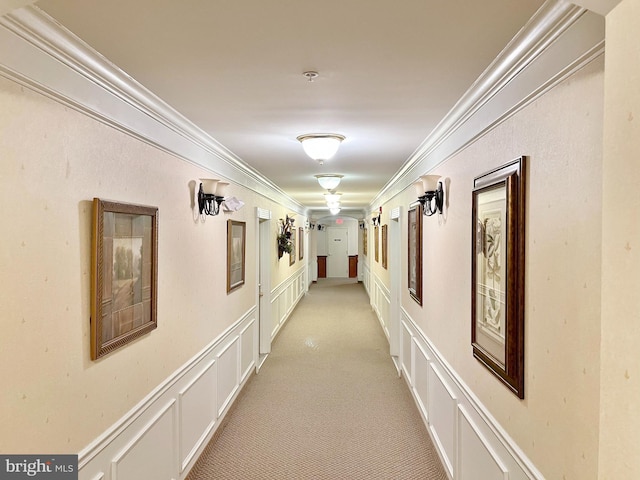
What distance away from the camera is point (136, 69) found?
6.55 ft

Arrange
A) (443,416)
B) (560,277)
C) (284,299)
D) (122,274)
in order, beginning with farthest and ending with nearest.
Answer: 1. (284,299)
2. (443,416)
3. (122,274)
4. (560,277)

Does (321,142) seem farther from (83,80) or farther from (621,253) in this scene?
(621,253)

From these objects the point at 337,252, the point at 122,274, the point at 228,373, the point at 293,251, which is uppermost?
the point at 122,274

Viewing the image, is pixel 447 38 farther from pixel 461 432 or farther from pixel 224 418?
pixel 224 418

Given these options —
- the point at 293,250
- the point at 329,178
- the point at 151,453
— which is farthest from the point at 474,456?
the point at 293,250

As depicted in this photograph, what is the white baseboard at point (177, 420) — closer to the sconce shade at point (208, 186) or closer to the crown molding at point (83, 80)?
the sconce shade at point (208, 186)

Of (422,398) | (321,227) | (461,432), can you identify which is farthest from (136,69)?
(321,227)

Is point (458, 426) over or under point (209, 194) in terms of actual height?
under

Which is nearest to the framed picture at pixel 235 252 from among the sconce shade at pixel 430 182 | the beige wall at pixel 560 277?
the sconce shade at pixel 430 182

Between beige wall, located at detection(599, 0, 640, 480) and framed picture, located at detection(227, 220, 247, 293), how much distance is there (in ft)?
11.6

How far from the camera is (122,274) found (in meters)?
2.17

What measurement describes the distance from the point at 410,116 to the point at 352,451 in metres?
2.56

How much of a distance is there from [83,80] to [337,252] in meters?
15.8

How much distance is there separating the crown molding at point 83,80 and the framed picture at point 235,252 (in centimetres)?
127
